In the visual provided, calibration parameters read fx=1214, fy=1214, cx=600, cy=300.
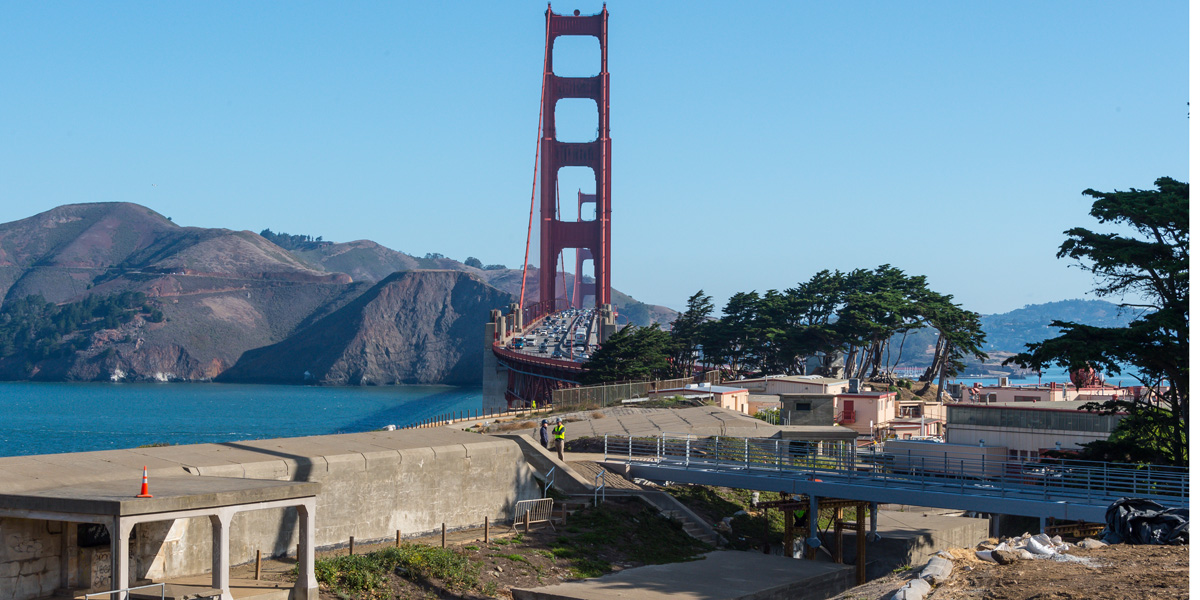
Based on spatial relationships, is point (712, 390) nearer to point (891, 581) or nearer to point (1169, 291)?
point (1169, 291)

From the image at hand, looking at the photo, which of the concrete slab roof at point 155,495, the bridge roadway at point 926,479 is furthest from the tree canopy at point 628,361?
the concrete slab roof at point 155,495

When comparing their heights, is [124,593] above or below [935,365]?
below

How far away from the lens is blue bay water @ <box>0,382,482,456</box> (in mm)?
103812

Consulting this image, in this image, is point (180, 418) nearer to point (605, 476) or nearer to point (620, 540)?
point (605, 476)

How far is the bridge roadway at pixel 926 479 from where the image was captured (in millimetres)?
26344

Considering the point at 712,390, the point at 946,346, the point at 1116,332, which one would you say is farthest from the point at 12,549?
the point at 946,346

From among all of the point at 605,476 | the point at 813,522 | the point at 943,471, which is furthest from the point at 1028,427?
the point at 605,476

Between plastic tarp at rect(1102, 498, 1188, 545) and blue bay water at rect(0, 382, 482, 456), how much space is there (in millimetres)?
83766

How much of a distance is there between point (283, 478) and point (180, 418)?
122 meters

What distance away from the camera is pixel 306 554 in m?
19.3

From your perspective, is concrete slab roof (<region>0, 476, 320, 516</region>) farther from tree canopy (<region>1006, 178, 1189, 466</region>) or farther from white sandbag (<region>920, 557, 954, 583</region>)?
tree canopy (<region>1006, 178, 1189, 466</region>)

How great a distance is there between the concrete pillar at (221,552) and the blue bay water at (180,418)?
7879cm

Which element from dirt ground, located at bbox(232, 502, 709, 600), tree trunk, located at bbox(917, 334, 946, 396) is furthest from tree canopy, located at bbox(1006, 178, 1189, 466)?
tree trunk, located at bbox(917, 334, 946, 396)

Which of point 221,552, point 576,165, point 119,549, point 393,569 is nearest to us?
point 119,549
